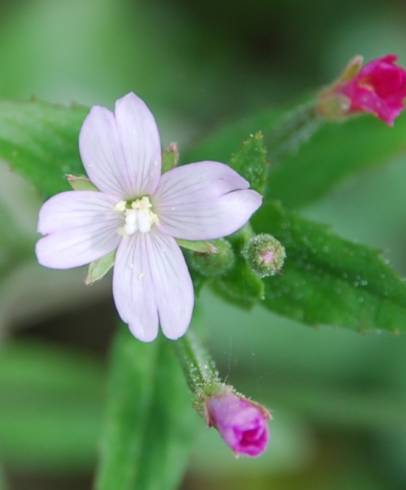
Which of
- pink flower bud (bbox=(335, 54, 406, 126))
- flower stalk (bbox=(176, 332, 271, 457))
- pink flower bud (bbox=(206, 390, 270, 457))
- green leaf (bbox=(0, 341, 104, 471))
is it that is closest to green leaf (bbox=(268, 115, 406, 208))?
pink flower bud (bbox=(335, 54, 406, 126))

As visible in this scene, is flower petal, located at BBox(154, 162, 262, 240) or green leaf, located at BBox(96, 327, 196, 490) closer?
flower petal, located at BBox(154, 162, 262, 240)

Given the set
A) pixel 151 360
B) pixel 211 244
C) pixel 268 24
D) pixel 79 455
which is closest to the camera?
pixel 211 244

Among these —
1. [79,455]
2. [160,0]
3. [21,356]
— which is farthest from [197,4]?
[79,455]

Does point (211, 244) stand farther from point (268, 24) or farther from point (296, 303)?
point (268, 24)

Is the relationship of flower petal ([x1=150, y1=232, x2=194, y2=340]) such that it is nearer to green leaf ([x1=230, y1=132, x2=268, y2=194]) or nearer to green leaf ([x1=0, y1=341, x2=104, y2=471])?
green leaf ([x1=230, y1=132, x2=268, y2=194])

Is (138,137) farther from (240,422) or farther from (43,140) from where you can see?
(240,422)

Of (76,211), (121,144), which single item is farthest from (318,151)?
(76,211)
